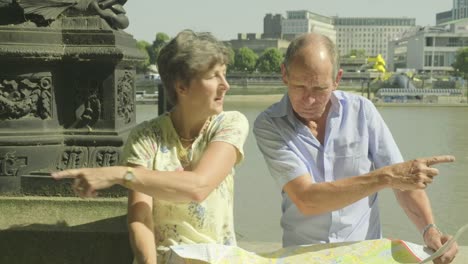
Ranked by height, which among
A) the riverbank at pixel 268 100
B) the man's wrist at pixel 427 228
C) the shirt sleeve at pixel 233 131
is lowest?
the riverbank at pixel 268 100

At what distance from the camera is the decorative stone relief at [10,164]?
3449 millimetres

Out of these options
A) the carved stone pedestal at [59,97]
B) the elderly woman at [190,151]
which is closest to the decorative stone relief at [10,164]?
the carved stone pedestal at [59,97]

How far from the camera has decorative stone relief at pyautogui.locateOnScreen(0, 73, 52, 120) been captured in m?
3.51

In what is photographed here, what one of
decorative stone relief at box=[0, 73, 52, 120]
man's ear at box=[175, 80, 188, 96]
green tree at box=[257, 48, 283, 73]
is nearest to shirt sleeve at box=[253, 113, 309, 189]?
man's ear at box=[175, 80, 188, 96]

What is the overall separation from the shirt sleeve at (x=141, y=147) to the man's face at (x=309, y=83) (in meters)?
0.44

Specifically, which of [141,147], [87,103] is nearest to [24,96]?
[87,103]

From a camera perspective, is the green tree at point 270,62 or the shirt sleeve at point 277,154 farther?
the green tree at point 270,62

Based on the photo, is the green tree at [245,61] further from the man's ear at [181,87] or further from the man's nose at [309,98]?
the man's ear at [181,87]

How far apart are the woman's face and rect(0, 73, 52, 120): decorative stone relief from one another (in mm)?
1468

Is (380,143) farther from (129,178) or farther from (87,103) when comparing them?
(87,103)

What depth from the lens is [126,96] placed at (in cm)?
379

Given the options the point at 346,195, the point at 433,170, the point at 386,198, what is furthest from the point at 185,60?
the point at 386,198

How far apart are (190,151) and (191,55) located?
282 mm

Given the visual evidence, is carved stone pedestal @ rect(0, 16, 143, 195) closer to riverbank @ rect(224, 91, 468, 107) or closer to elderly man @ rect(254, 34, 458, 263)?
elderly man @ rect(254, 34, 458, 263)
